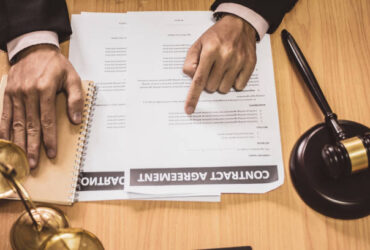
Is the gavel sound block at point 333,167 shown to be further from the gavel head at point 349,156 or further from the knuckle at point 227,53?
the knuckle at point 227,53

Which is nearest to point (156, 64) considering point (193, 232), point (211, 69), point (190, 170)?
point (211, 69)

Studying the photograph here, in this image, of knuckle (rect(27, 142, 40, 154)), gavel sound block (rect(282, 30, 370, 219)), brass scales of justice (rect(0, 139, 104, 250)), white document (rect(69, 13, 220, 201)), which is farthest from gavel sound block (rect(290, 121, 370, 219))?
knuckle (rect(27, 142, 40, 154))

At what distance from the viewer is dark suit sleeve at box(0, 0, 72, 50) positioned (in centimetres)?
60

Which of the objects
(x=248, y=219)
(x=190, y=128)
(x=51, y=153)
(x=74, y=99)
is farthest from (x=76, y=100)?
(x=248, y=219)

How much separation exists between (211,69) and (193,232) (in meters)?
0.31

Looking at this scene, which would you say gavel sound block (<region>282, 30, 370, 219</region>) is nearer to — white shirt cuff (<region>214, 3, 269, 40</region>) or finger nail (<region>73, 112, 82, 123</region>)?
white shirt cuff (<region>214, 3, 269, 40</region>)

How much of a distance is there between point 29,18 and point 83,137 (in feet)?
0.94

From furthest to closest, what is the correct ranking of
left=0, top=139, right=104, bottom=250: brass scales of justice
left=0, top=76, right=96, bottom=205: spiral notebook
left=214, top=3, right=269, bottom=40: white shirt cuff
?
left=214, top=3, right=269, bottom=40: white shirt cuff, left=0, top=76, right=96, bottom=205: spiral notebook, left=0, top=139, right=104, bottom=250: brass scales of justice

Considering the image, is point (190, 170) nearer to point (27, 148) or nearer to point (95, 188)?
point (95, 188)

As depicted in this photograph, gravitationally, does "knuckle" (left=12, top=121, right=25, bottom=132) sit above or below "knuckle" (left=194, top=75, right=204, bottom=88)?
below

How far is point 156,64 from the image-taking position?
0.60 m

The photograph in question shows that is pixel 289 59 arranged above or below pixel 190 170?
above

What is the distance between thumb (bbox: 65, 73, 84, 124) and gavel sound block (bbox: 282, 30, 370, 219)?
401mm

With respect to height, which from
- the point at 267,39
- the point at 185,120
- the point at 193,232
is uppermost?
the point at 267,39
